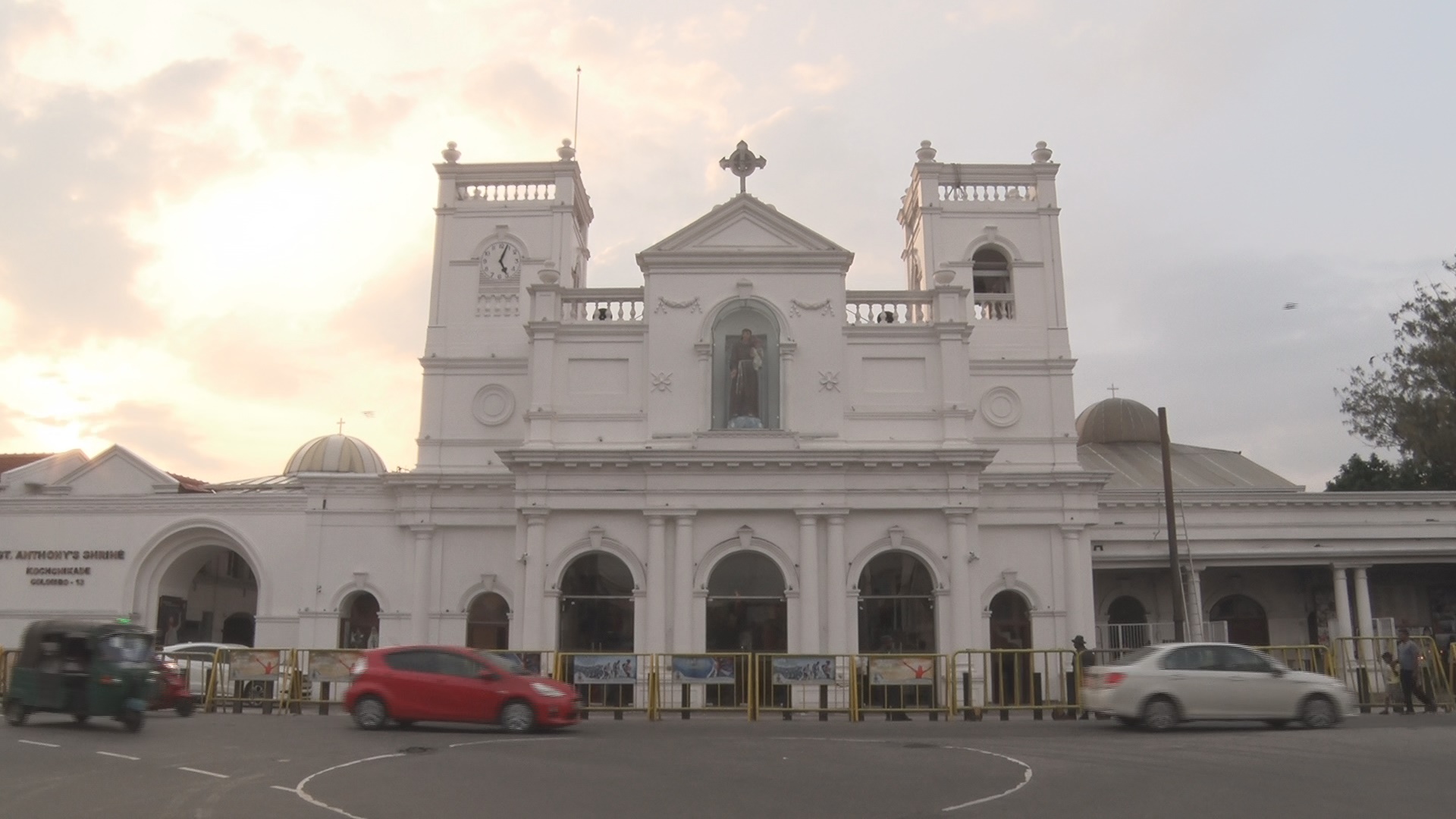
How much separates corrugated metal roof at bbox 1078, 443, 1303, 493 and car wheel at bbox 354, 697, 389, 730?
27351mm

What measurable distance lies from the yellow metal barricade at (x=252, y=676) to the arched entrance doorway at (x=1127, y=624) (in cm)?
2387

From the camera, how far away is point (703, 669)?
24906mm

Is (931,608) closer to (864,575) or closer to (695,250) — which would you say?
(864,575)

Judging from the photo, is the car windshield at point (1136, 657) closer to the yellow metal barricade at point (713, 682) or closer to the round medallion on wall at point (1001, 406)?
the yellow metal barricade at point (713, 682)

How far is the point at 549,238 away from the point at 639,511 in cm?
897

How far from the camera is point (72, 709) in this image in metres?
18.5

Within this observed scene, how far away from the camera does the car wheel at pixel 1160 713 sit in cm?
1884

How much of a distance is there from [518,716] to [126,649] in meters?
6.34

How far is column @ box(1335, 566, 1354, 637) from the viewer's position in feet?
116

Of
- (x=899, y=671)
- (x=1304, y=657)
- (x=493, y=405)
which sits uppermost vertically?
(x=493, y=405)

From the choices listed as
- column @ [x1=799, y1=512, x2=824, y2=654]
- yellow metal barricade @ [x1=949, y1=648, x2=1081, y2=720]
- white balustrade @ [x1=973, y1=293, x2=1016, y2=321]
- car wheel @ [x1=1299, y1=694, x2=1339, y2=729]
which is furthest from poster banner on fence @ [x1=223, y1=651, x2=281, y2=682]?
white balustrade @ [x1=973, y1=293, x2=1016, y2=321]

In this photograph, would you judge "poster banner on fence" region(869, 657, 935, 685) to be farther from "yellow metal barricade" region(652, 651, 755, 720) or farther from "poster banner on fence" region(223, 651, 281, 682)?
"poster banner on fence" region(223, 651, 281, 682)

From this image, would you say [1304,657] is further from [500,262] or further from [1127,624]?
[500,262]

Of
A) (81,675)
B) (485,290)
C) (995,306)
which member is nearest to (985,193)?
(995,306)
